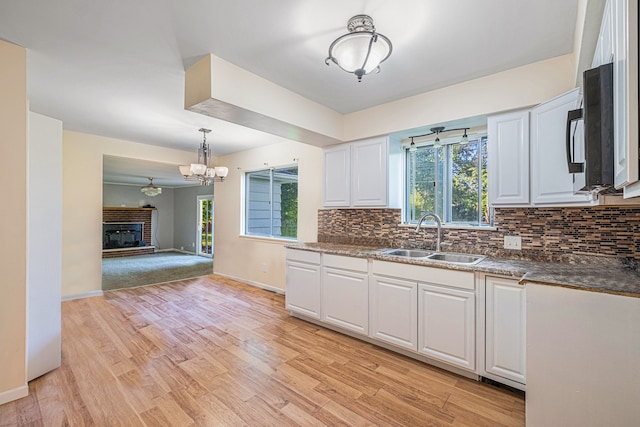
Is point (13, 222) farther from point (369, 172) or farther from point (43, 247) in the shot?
point (369, 172)

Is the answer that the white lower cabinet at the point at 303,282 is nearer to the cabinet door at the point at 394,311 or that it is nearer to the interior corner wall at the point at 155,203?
the cabinet door at the point at 394,311

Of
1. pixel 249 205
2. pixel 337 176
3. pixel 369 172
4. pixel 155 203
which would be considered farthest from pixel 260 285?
pixel 155 203

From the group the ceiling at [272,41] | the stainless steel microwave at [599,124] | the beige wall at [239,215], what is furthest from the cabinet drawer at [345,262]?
the stainless steel microwave at [599,124]

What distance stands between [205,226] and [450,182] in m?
8.07

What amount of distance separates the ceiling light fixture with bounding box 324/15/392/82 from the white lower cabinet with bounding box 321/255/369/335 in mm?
1757

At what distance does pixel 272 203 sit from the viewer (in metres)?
5.08

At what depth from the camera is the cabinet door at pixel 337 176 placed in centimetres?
347

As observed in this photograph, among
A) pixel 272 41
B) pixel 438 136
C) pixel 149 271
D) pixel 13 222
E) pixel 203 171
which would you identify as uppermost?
pixel 272 41

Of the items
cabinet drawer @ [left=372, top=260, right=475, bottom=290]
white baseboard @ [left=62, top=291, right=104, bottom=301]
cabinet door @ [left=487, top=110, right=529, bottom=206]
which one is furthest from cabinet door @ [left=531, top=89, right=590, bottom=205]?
white baseboard @ [left=62, top=291, right=104, bottom=301]

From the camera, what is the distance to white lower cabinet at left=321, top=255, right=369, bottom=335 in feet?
9.27

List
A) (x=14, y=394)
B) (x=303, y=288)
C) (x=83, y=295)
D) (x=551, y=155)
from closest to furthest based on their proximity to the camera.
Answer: (x=14, y=394)
(x=551, y=155)
(x=303, y=288)
(x=83, y=295)

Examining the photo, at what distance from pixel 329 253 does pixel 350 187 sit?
0.87 metres

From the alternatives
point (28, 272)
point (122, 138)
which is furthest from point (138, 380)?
point (122, 138)

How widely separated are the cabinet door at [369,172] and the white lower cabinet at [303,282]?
0.87m
